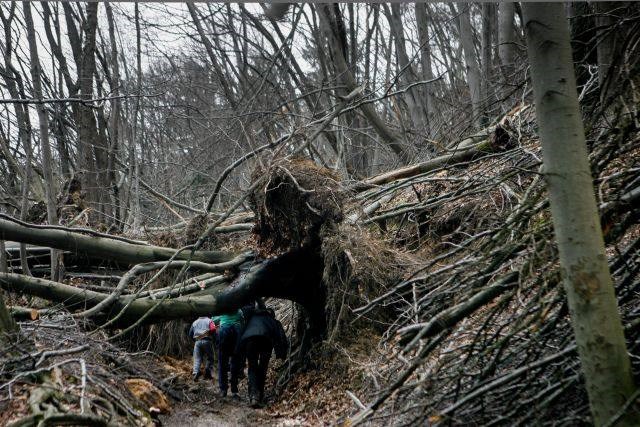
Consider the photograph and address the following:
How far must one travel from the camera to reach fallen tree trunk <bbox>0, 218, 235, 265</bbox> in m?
7.97

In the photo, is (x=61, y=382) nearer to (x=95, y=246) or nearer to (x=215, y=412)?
(x=215, y=412)

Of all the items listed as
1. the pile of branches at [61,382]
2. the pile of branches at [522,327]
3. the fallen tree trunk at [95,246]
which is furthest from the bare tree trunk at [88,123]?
the pile of branches at [522,327]

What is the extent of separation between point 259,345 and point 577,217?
661 centimetres

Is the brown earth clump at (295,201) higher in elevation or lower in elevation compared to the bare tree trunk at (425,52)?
lower

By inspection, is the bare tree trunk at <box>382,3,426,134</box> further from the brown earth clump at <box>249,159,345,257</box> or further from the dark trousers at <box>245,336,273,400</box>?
the dark trousers at <box>245,336,273,400</box>

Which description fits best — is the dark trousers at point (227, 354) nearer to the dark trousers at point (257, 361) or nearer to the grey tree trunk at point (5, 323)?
the dark trousers at point (257, 361)

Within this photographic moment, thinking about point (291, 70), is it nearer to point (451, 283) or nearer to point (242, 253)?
point (242, 253)

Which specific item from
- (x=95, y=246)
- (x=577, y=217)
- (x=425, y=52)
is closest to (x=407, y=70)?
(x=425, y=52)

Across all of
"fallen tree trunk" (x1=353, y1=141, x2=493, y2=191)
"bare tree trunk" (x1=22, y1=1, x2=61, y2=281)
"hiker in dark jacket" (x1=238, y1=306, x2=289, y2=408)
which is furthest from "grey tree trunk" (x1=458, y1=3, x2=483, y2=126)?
"bare tree trunk" (x1=22, y1=1, x2=61, y2=281)

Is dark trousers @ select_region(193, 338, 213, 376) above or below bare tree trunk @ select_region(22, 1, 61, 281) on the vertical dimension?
below

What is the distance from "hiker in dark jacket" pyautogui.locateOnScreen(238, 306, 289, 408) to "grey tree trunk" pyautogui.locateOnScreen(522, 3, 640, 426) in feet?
20.7

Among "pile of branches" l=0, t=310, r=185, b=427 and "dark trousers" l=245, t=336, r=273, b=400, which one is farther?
"dark trousers" l=245, t=336, r=273, b=400

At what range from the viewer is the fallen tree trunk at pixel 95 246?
314 inches

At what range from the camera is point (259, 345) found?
29.5 ft
